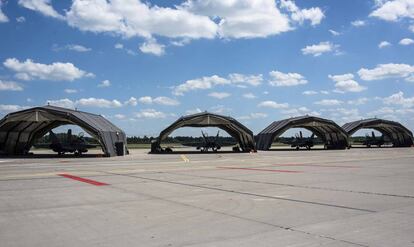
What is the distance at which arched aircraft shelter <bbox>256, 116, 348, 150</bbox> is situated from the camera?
185 feet

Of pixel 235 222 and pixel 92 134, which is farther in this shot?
pixel 92 134

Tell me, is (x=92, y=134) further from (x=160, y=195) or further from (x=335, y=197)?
(x=335, y=197)

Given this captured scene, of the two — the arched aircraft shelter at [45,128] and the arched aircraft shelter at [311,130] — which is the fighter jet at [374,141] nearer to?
the arched aircraft shelter at [311,130]

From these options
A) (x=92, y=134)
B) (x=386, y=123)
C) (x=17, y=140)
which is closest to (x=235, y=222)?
(x=92, y=134)

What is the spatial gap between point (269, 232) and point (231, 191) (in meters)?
5.31

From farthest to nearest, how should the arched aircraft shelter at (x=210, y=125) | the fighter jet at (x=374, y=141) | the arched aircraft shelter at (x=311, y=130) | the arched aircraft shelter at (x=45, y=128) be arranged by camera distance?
the fighter jet at (x=374, y=141) < the arched aircraft shelter at (x=311, y=130) < the arched aircraft shelter at (x=210, y=125) < the arched aircraft shelter at (x=45, y=128)

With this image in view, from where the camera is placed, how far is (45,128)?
1861 inches

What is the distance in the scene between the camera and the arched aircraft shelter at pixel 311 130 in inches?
2217

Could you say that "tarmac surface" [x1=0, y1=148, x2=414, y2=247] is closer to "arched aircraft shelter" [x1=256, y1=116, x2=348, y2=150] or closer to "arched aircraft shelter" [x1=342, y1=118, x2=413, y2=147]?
"arched aircraft shelter" [x1=256, y1=116, x2=348, y2=150]

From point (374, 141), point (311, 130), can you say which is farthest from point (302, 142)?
point (374, 141)

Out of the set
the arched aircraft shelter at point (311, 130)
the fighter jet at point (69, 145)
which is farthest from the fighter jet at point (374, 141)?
the fighter jet at point (69, 145)

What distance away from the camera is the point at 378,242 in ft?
19.5

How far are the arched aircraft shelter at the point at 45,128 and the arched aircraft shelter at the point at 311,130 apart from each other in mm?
20442

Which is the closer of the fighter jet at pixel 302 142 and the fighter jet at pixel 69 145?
the fighter jet at pixel 69 145
